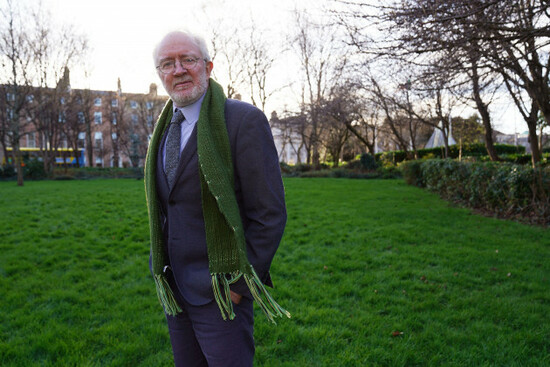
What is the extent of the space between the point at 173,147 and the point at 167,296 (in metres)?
0.70

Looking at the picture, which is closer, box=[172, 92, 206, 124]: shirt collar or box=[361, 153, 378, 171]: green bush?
box=[172, 92, 206, 124]: shirt collar

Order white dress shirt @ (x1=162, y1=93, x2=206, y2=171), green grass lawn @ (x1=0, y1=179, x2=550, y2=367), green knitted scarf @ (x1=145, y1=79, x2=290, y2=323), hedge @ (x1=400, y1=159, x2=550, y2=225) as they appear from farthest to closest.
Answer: hedge @ (x1=400, y1=159, x2=550, y2=225) → green grass lawn @ (x1=0, y1=179, x2=550, y2=367) → white dress shirt @ (x1=162, y1=93, x2=206, y2=171) → green knitted scarf @ (x1=145, y1=79, x2=290, y2=323)

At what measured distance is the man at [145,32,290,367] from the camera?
4.78 feet

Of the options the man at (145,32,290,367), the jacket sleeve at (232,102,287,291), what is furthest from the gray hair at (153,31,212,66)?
the jacket sleeve at (232,102,287,291)

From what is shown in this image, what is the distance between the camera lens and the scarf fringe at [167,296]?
1633 mm

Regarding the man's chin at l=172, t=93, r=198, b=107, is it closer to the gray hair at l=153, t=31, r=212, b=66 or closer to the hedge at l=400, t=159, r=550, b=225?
the gray hair at l=153, t=31, r=212, b=66

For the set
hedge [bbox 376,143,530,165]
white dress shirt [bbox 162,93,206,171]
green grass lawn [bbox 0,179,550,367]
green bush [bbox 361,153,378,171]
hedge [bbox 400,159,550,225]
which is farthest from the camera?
hedge [bbox 376,143,530,165]

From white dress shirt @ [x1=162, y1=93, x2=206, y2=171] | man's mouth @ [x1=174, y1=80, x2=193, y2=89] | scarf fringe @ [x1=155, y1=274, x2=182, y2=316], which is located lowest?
scarf fringe @ [x1=155, y1=274, x2=182, y2=316]

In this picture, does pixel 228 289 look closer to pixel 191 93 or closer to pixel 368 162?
pixel 191 93

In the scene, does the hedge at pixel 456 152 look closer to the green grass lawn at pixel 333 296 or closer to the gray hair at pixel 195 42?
the green grass lawn at pixel 333 296

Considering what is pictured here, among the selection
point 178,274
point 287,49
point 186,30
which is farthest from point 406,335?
point 287,49

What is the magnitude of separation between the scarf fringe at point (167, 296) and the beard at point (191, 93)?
823mm

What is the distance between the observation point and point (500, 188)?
825 cm

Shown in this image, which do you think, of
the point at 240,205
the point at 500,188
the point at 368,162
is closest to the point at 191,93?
the point at 240,205
